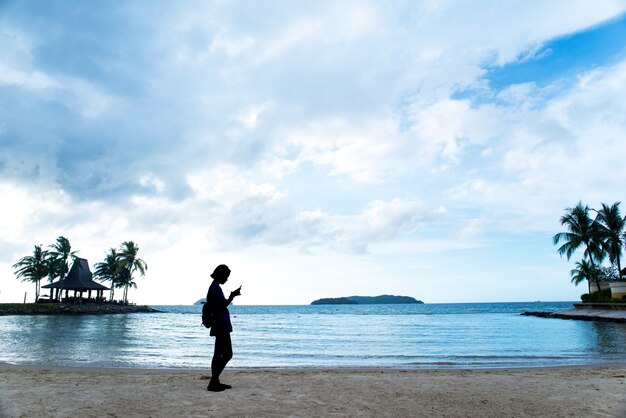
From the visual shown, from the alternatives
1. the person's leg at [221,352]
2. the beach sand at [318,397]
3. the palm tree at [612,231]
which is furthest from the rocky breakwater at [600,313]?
the person's leg at [221,352]

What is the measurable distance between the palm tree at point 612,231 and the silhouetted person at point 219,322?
47.5 m

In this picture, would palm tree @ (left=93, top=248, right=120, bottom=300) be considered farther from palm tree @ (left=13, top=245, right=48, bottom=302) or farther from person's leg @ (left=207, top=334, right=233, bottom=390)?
person's leg @ (left=207, top=334, right=233, bottom=390)

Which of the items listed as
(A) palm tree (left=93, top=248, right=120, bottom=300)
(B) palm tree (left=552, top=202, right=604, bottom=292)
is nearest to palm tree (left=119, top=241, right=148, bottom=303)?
(A) palm tree (left=93, top=248, right=120, bottom=300)

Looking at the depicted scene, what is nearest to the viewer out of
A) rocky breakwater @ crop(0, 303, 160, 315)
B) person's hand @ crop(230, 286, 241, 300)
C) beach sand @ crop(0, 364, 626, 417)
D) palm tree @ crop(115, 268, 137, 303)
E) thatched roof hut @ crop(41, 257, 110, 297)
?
beach sand @ crop(0, 364, 626, 417)

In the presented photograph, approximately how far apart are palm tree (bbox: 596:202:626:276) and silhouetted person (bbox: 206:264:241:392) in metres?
47.5

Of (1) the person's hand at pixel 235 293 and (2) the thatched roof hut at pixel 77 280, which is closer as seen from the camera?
(1) the person's hand at pixel 235 293

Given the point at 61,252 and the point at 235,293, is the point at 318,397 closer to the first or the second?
the point at 235,293

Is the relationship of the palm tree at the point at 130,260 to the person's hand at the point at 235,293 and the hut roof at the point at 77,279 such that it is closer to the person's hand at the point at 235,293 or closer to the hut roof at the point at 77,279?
the hut roof at the point at 77,279

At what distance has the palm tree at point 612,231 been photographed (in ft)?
141

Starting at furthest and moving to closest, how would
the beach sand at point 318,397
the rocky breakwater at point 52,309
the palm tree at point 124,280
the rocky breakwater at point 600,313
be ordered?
the palm tree at point 124,280, the rocky breakwater at point 52,309, the rocky breakwater at point 600,313, the beach sand at point 318,397

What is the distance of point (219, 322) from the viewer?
7078 mm

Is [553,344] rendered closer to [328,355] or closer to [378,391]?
[328,355]

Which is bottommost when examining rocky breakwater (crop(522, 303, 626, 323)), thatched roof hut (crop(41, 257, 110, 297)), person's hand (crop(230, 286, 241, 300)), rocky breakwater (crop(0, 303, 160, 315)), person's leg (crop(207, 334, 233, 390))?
rocky breakwater (crop(522, 303, 626, 323))

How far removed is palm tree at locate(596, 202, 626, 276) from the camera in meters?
43.1
